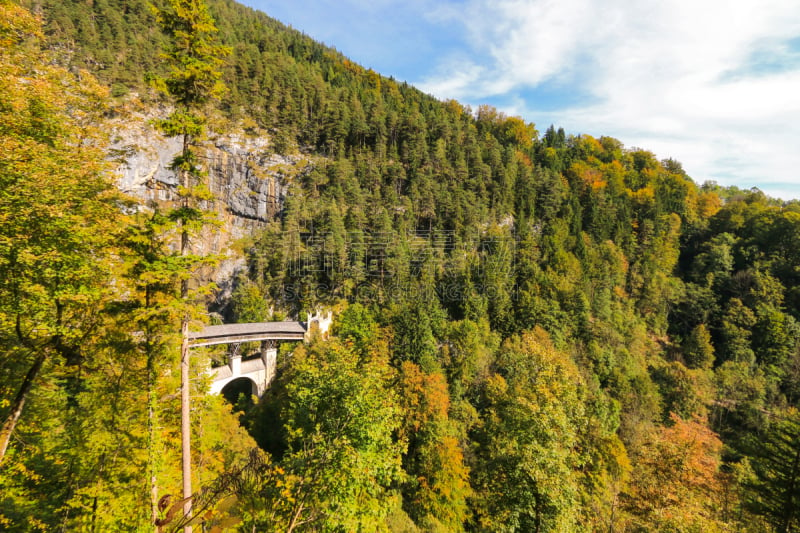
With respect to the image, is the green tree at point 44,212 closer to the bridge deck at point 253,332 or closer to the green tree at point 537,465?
the green tree at point 537,465

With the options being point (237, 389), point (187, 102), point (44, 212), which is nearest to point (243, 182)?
point (237, 389)

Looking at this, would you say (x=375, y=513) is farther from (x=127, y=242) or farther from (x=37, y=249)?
(x=37, y=249)

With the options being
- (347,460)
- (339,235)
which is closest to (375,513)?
(347,460)

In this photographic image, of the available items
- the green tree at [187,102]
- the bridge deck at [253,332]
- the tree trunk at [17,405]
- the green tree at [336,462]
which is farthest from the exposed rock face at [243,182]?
the green tree at [187,102]

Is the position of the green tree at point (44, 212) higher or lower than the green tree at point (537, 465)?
higher

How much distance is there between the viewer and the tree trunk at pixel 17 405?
24.1 feet

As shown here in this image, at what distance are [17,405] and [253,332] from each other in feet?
78.2

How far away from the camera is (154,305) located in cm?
697

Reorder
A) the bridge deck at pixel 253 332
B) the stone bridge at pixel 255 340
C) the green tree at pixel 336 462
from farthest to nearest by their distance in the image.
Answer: the bridge deck at pixel 253 332 → the stone bridge at pixel 255 340 → the green tree at pixel 336 462

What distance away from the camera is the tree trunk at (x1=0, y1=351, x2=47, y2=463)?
735cm

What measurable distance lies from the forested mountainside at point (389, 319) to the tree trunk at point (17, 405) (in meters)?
0.10

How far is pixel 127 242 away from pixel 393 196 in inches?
1831

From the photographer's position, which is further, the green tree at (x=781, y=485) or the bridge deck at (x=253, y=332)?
the bridge deck at (x=253, y=332)

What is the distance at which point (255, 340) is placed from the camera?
102ft
